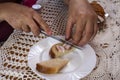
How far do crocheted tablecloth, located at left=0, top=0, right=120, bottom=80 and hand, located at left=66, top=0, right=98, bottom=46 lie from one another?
48mm

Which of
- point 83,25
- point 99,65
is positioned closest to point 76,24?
point 83,25

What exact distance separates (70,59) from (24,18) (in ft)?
0.60

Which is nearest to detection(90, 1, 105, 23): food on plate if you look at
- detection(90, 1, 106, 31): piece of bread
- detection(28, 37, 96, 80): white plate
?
detection(90, 1, 106, 31): piece of bread

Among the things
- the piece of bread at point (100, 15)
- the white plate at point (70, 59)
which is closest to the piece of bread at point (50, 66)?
the white plate at point (70, 59)

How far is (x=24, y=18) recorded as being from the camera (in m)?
0.69

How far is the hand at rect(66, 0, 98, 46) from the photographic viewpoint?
71 centimetres

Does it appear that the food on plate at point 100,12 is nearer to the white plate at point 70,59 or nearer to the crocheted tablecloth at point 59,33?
the crocheted tablecloth at point 59,33

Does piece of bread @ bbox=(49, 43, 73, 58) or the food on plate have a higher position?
the food on plate

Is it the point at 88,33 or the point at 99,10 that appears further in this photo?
the point at 99,10

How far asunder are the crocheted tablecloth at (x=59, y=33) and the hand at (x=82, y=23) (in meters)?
0.05

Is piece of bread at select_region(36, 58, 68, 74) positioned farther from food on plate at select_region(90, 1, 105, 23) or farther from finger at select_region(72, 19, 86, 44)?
food on plate at select_region(90, 1, 105, 23)

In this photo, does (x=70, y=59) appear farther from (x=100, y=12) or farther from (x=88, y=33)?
(x=100, y=12)

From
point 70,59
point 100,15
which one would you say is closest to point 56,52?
point 70,59

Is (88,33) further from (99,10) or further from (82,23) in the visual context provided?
(99,10)
